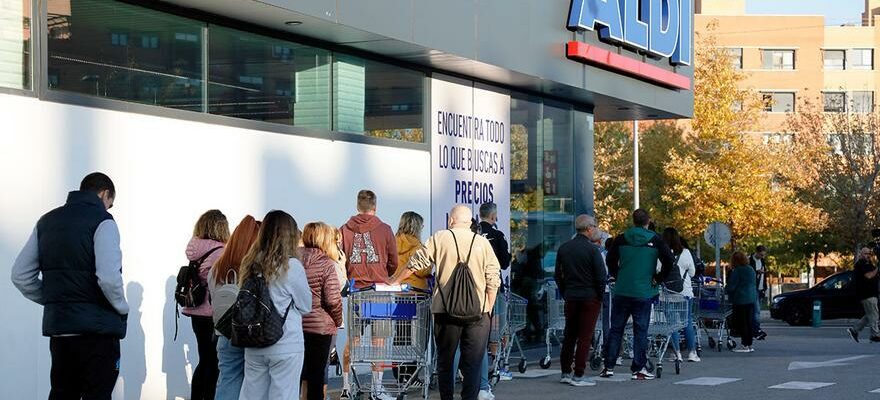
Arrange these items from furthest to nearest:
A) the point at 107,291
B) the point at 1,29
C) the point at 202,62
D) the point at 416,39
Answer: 1. the point at 416,39
2. the point at 202,62
3. the point at 1,29
4. the point at 107,291

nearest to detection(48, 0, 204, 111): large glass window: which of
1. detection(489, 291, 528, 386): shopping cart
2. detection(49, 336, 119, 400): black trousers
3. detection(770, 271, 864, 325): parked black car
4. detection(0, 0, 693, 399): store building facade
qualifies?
detection(0, 0, 693, 399): store building facade

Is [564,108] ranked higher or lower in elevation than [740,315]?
higher

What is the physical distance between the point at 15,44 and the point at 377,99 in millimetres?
6016

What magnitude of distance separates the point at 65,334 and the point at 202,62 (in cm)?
536

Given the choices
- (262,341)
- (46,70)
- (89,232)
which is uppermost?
(46,70)

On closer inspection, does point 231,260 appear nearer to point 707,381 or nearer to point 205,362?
point 205,362

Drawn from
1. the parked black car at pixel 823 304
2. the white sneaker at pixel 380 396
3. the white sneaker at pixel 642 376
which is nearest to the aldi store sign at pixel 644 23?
the white sneaker at pixel 642 376

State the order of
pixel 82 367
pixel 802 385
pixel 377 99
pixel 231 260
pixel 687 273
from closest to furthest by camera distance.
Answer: pixel 82 367, pixel 231 260, pixel 802 385, pixel 377 99, pixel 687 273

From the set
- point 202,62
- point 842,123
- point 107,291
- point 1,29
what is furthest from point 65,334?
point 842,123

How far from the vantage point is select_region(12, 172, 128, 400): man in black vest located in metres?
8.50

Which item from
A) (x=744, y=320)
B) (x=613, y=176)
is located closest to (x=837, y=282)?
(x=744, y=320)

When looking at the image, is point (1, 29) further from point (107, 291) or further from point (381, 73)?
point (381, 73)

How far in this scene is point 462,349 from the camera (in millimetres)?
11875

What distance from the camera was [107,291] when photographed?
8445mm
